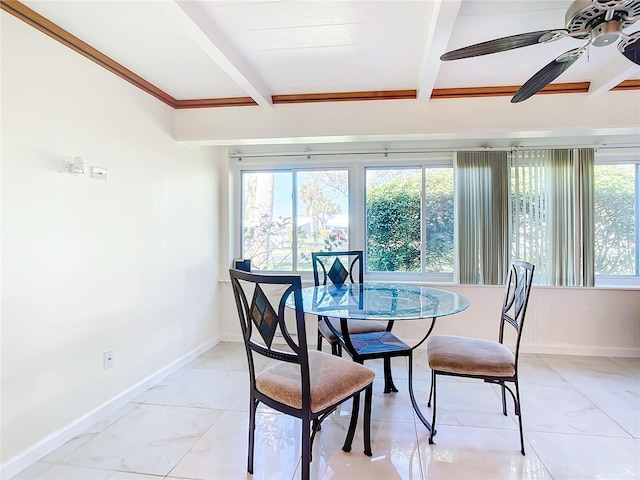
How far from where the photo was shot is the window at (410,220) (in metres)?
3.62

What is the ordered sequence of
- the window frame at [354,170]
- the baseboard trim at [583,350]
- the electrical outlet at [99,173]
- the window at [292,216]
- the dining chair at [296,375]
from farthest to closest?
the window at [292,216], the window frame at [354,170], the baseboard trim at [583,350], the electrical outlet at [99,173], the dining chair at [296,375]

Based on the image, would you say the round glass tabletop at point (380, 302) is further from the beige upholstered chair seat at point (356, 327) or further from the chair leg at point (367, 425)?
the chair leg at point (367, 425)

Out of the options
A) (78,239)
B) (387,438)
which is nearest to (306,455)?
(387,438)

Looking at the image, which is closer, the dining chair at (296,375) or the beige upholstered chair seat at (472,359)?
the dining chair at (296,375)

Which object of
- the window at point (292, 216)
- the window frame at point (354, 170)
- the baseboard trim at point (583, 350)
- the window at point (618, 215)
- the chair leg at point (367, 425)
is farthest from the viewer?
the window at point (292, 216)

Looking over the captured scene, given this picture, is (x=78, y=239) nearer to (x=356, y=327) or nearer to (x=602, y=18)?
(x=356, y=327)

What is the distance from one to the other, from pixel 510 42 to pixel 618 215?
9.89ft

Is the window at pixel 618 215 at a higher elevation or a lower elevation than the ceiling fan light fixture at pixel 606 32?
lower

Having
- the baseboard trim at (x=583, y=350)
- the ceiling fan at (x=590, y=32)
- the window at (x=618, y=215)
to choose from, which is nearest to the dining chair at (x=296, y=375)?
the ceiling fan at (x=590, y=32)

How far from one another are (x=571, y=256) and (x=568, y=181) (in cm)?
74

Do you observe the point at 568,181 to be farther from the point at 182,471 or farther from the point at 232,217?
the point at 182,471

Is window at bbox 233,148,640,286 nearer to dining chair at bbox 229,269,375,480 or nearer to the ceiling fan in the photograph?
the ceiling fan

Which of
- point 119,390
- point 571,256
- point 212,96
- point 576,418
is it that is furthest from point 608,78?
point 119,390

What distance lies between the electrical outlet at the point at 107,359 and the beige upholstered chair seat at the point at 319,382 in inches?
47.6
